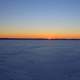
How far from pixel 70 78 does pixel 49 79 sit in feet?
3.31

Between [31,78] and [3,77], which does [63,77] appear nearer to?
[31,78]

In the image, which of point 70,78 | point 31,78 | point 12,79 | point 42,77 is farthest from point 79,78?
point 12,79

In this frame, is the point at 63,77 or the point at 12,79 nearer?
the point at 12,79

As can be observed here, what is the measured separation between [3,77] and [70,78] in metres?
3.12

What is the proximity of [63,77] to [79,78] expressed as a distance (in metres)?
0.77

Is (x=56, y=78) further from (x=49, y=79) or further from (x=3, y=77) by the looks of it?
(x=3, y=77)

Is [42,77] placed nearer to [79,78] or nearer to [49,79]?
[49,79]

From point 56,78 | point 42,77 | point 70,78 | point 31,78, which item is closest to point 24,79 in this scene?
point 31,78

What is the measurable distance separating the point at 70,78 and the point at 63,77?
1.18 feet

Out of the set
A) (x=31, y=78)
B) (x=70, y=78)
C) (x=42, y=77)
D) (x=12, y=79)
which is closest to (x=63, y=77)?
(x=70, y=78)

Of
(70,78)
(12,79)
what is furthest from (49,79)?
(12,79)

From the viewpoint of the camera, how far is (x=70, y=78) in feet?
25.9

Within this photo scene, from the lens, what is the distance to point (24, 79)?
24.9 feet

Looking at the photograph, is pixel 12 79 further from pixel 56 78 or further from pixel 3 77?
pixel 56 78
